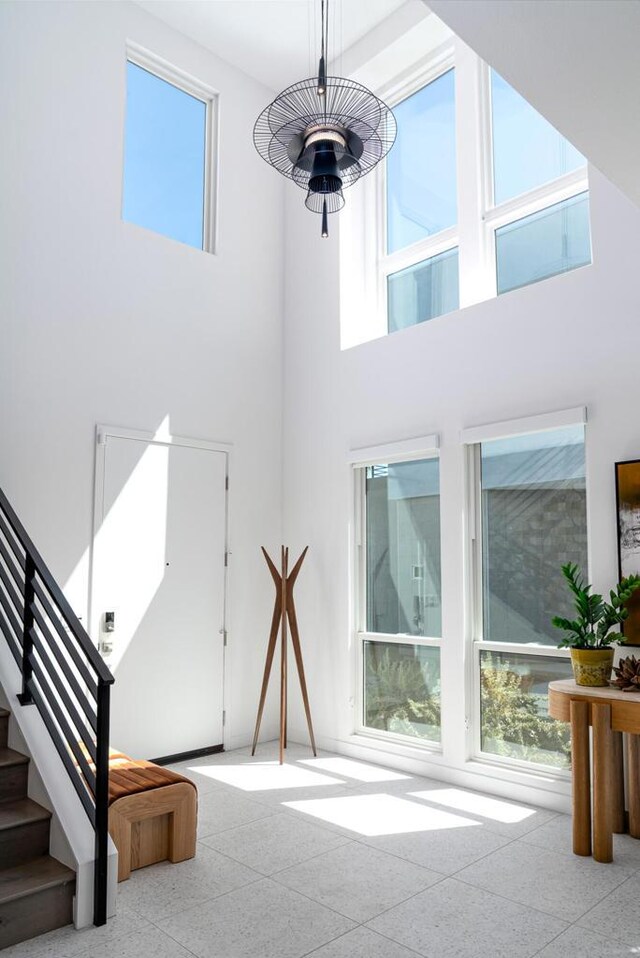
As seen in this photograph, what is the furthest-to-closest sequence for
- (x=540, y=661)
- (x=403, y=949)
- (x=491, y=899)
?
(x=540, y=661) → (x=491, y=899) → (x=403, y=949)

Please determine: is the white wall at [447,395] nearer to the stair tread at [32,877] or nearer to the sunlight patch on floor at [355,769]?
the sunlight patch on floor at [355,769]

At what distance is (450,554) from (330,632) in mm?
1251

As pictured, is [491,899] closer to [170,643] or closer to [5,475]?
[170,643]

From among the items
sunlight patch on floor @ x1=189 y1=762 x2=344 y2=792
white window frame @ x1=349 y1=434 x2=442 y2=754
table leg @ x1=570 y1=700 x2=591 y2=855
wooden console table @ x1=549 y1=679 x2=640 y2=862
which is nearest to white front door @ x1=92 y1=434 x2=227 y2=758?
sunlight patch on floor @ x1=189 y1=762 x2=344 y2=792

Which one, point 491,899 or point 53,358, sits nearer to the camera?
point 491,899

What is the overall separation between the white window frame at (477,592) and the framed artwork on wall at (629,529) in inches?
21.0

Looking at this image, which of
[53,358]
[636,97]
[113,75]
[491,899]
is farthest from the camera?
[113,75]

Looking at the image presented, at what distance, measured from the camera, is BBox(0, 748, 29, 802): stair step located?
9.71 ft

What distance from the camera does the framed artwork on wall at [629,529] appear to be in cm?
356

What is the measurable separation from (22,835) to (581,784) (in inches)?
95.4

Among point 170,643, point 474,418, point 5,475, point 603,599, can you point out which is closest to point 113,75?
point 5,475

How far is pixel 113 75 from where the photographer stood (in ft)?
15.9

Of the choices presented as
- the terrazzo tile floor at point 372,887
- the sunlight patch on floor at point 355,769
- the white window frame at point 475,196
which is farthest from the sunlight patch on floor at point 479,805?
the white window frame at point 475,196

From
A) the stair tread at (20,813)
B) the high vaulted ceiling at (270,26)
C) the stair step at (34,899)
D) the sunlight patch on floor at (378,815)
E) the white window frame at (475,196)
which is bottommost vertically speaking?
the sunlight patch on floor at (378,815)
